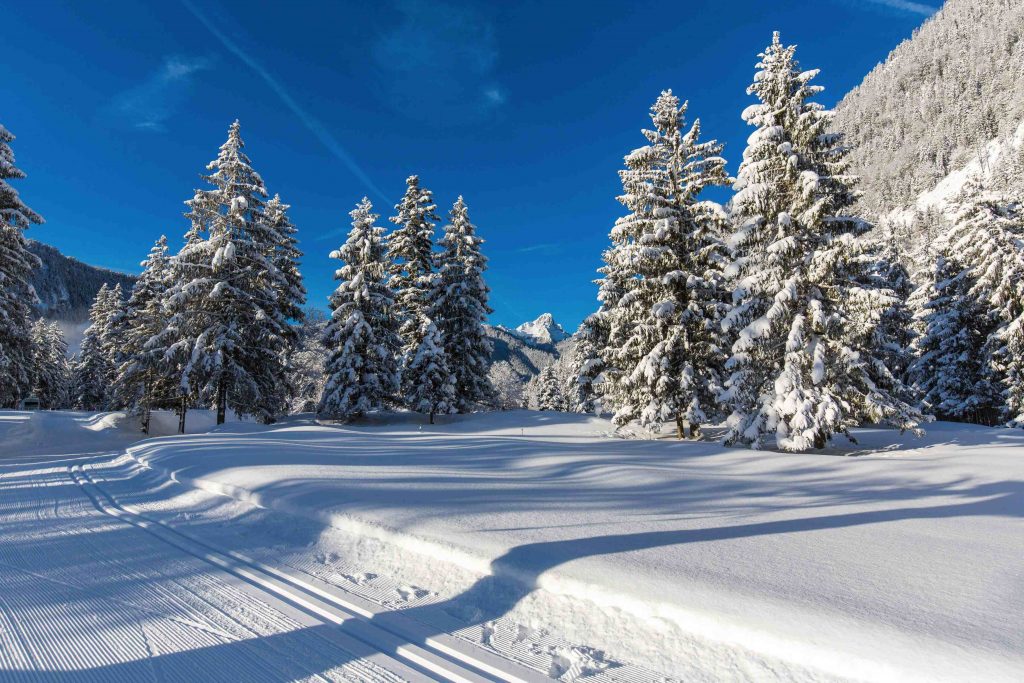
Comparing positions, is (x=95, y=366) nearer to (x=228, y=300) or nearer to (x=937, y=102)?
(x=228, y=300)

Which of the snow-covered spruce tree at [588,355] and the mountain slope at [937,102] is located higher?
the mountain slope at [937,102]

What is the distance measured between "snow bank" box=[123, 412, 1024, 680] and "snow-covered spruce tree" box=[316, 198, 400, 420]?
1341 centimetres

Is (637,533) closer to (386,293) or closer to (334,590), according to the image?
(334,590)

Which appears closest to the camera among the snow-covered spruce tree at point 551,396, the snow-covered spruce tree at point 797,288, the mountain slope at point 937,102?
the snow-covered spruce tree at point 797,288

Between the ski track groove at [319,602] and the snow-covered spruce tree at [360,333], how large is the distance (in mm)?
16507

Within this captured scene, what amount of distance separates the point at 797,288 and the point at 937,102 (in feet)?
637

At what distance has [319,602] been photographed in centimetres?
350

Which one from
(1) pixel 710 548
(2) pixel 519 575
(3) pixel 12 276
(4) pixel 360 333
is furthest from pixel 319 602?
(3) pixel 12 276

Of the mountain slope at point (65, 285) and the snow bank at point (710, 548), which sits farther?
the mountain slope at point (65, 285)

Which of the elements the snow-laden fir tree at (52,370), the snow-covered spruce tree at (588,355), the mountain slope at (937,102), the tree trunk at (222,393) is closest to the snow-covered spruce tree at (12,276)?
the tree trunk at (222,393)

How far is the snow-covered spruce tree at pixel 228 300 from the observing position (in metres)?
19.2

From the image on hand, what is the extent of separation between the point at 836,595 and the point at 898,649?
677 millimetres

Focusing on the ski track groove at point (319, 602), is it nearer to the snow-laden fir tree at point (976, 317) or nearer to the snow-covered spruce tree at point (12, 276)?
the snow-covered spruce tree at point (12, 276)

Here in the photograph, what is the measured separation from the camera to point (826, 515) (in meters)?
5.21
